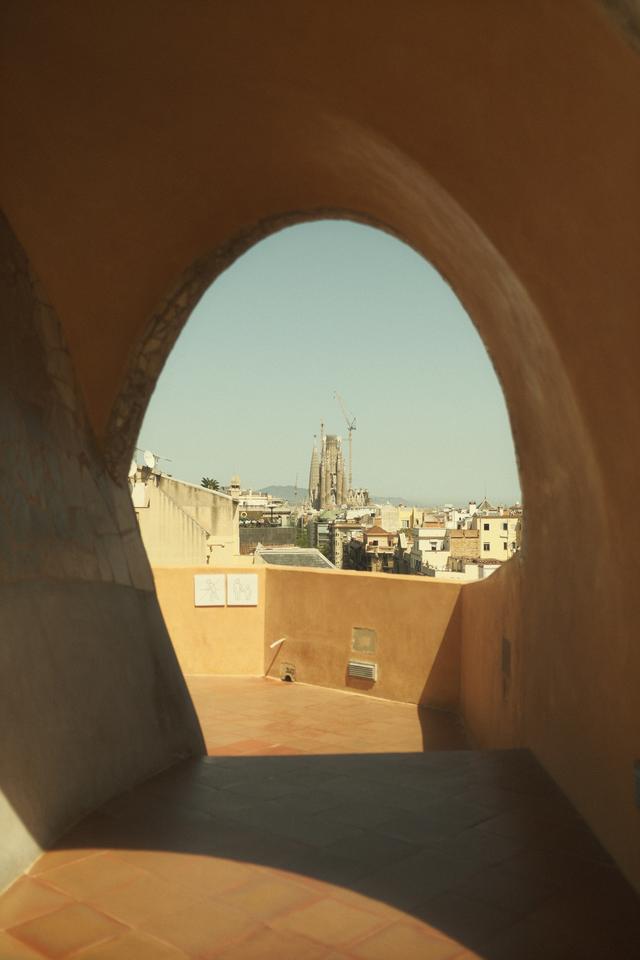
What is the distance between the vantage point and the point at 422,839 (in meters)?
3.54

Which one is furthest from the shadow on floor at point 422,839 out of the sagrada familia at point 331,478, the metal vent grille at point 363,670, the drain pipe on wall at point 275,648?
the sagrada familia at point 331,478

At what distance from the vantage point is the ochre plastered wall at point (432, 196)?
7.93 ft

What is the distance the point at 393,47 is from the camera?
2.81 metres

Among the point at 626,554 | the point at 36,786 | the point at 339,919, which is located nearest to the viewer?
the point at 339,919

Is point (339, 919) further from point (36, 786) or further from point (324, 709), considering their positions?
point (324, 709)

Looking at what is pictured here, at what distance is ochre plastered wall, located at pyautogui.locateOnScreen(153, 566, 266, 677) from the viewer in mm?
9891

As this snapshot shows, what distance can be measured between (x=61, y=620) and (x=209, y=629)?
20.0ft

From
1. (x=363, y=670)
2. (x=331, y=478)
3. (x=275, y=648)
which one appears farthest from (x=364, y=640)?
(x=331, y=478)

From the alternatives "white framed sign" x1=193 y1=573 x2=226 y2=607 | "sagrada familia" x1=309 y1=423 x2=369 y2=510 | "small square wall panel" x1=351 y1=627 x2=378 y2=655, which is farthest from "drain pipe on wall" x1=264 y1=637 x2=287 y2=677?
"sagrada familia" x1=309 y1=423 x2=369 y2=510

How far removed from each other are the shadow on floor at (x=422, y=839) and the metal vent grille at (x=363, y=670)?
4.16 metres

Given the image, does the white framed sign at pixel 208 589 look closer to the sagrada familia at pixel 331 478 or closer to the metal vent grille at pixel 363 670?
the metal vent grille at pixel 363 670

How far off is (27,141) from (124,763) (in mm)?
3191

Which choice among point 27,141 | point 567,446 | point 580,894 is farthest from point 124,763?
point 27,141

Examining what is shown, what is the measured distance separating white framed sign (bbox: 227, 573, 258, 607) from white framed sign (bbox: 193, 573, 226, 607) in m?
0.10
